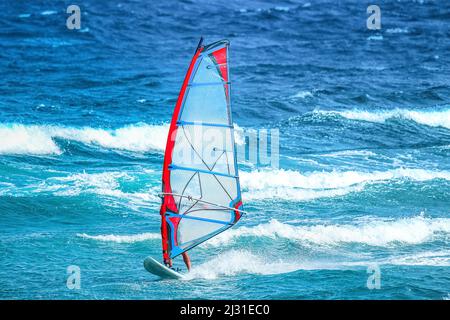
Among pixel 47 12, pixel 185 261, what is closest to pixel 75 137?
pixel 185 261

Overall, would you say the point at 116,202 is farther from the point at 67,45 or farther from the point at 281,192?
the point at 67,45

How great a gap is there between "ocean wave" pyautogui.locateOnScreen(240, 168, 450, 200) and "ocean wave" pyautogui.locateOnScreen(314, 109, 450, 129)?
5863 millimetres

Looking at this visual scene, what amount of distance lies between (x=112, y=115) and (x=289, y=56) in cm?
1011

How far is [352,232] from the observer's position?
1355 cm

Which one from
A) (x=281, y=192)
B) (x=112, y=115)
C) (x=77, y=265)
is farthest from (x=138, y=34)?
(x=77, y=265)

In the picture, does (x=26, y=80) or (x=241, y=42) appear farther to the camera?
(x=241, y=42)

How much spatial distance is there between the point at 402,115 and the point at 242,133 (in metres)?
6.01

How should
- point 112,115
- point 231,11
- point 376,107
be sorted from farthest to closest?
1. point 231,11
2. point 376,107
3. point 112,115

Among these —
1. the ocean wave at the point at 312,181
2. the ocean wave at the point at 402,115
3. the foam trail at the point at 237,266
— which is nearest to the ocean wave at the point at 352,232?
the foam trail at the point at 237,266

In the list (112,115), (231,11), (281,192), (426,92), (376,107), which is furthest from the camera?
(231,11)

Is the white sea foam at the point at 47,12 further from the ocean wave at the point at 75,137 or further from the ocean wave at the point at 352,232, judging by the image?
the ocean wave at the point at 352,232

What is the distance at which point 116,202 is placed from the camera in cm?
1575

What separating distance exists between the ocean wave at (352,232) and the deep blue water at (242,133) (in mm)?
44

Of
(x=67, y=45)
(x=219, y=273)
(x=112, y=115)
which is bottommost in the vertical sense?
(x=219, y=273)
